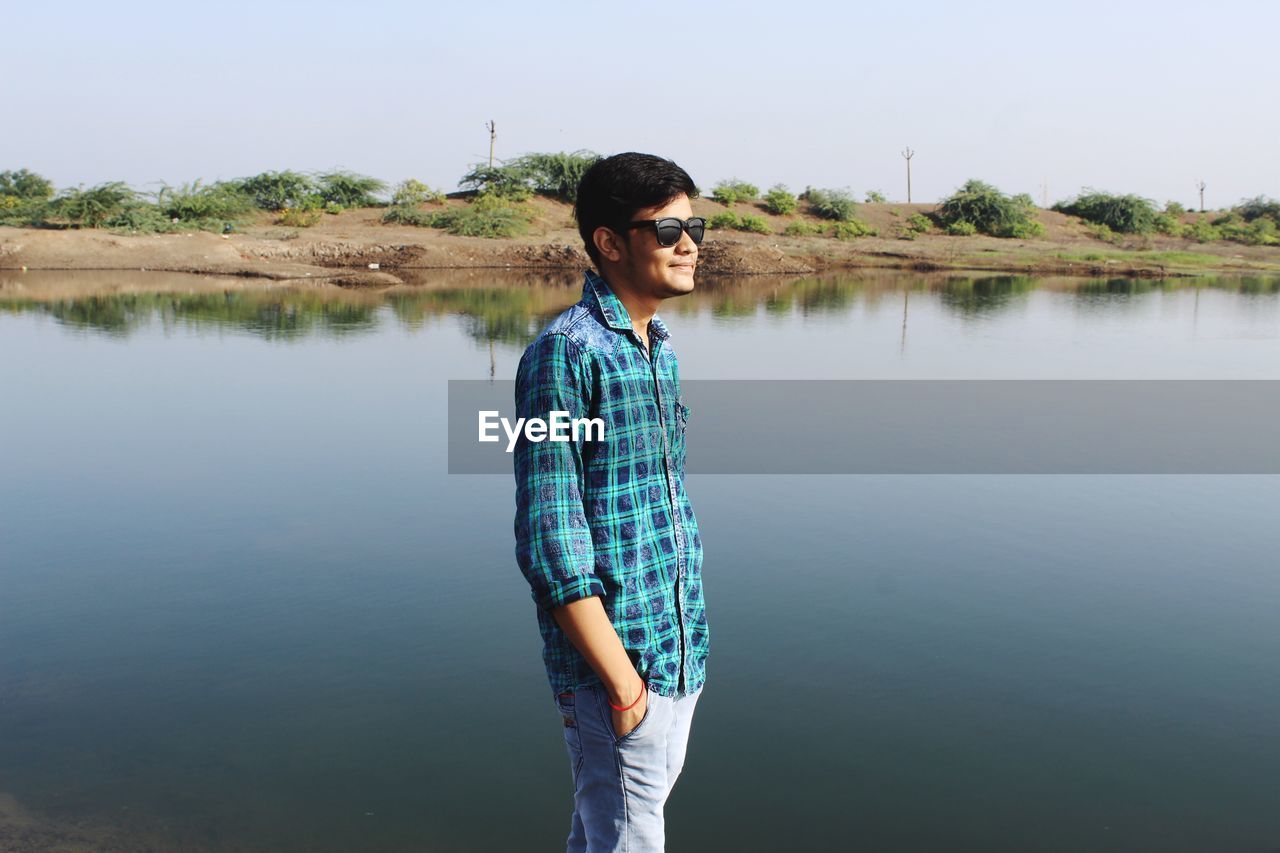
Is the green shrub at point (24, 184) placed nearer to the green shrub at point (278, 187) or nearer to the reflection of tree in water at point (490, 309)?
the green shrub at point (278, 187)

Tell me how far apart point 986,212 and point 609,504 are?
44507 millimetres

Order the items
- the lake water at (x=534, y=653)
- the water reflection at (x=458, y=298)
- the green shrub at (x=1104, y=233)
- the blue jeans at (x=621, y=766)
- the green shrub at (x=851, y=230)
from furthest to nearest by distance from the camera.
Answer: the green shrub at (x=1104, y=233) → the green shrub at (x=851, y=230) → the water reflection at (x=458, y=298) → the lake water at (x=534, y=653) → the blue jeans at (x=621, y=766)

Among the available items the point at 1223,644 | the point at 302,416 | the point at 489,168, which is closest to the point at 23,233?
the point at 489,168

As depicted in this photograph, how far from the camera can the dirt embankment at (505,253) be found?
1091 inches

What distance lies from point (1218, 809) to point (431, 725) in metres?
2.35

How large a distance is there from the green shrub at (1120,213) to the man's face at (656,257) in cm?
4861

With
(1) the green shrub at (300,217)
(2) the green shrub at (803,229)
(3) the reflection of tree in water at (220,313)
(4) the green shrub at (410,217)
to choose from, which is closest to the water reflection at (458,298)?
(3) the reflection of tree in water at (220,313)

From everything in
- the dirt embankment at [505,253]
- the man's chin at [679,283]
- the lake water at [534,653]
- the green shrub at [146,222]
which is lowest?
the lake water at [534,653]

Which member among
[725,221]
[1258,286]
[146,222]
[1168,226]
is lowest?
[1258,286]

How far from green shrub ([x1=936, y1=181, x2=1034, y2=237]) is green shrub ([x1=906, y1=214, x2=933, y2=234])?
75 centimetres

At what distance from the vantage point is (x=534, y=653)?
431cm

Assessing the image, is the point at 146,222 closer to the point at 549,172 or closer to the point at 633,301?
the point at 549,172

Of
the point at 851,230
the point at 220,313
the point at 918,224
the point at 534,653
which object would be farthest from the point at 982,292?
the point at 534,653

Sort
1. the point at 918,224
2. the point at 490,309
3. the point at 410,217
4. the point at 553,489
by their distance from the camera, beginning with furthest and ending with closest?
the point at 918,224
the point at 410,217
the point at 490,309
the point at 553,489
